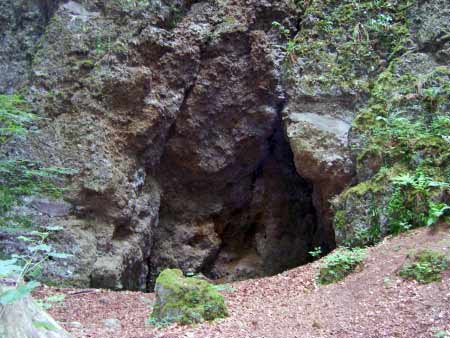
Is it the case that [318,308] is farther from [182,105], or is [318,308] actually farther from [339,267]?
[182,105]

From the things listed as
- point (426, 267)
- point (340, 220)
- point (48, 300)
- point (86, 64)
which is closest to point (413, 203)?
point (340, 220)

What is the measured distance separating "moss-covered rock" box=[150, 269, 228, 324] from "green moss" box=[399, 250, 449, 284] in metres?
2.22

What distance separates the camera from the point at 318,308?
5340 millimetres

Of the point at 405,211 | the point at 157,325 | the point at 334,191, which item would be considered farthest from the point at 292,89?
the point at 157,325

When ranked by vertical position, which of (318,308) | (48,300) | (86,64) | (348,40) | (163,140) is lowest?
(48,300)

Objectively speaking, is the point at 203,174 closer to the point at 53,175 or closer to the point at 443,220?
the point at 53,175

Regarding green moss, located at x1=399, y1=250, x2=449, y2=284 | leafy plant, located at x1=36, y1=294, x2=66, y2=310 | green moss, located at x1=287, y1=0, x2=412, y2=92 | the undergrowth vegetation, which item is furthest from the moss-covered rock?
green moss, located at x1=287, y1=0, x2=412, y2=92

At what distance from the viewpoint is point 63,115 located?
33.1ft

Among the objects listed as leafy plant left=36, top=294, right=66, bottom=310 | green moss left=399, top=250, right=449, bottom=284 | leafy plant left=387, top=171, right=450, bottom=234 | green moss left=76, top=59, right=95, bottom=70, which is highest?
green moss left=76, top=59, right=95, bottom=70

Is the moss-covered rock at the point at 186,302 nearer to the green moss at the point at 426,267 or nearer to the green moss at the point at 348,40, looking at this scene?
the green moss at the point at 426,267

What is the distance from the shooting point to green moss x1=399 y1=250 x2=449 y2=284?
5215 mm

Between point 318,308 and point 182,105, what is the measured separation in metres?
7.04

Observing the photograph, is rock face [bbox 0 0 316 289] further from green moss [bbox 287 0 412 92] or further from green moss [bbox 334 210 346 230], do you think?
green moss [bbox 334 210 346 230]

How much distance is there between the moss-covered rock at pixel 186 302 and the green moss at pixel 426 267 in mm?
2220
